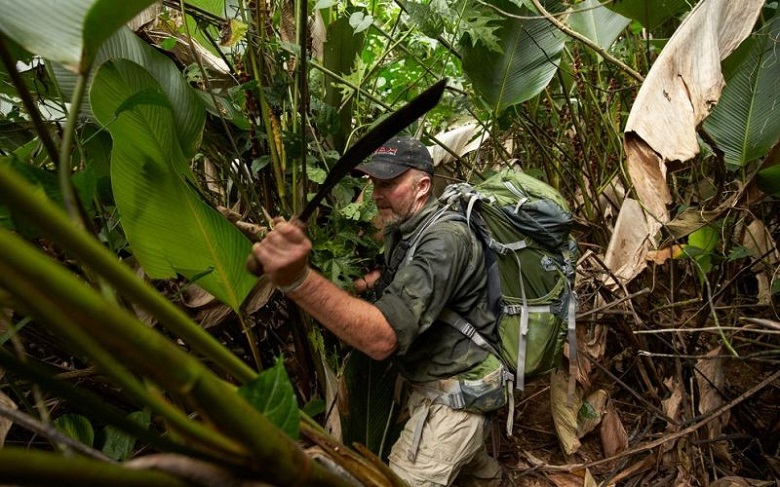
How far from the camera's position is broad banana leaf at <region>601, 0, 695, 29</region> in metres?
1.47

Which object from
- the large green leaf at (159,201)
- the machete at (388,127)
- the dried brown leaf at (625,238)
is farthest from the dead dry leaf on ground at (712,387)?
the machete at (388,127)

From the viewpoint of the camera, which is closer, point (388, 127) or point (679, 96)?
point (388, 127)

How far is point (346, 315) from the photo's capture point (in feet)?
3.60

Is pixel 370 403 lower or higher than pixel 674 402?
higher

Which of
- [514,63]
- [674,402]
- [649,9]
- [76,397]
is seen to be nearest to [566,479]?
[674,402]

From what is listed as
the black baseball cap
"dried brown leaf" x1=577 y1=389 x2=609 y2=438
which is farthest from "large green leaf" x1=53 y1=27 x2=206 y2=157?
"dried brown leaf" x1=577 y1=389 x2=609 y2=438

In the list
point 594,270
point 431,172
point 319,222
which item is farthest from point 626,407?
point 319,222

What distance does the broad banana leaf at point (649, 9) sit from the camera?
147cm

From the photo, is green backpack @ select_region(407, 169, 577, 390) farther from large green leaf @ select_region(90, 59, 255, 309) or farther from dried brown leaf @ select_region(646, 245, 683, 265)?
large green leaf @ select_region(90, 59, 255, 309)

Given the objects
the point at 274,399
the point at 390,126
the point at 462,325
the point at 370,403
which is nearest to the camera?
the point at 274,399

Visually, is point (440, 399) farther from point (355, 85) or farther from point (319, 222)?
point (355, 85)

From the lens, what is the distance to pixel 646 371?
6.27 ft

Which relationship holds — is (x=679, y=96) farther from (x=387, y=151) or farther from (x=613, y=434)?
(x=613, y=434)

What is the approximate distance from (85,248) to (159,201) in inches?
30.7
